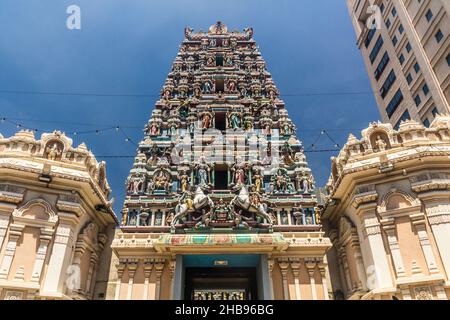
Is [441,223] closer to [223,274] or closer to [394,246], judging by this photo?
[394,246]

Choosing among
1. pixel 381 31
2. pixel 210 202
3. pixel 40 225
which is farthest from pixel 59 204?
pixel 381 31

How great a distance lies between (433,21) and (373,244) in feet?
88.5

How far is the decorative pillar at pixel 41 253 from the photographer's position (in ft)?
52.9

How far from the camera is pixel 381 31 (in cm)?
4259

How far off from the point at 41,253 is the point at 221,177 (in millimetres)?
11028

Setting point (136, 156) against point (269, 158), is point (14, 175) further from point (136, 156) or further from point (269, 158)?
point (269, 158)

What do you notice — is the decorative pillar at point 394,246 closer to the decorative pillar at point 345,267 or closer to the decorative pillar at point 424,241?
the decorative pillar at point 424,241

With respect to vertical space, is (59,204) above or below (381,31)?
below

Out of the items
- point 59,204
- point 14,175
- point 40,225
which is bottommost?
point 40,225

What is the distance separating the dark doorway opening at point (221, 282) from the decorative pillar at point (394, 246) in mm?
7363

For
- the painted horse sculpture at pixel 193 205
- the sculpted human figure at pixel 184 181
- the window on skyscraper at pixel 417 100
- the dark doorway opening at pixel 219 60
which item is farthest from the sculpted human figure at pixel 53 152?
the window on skyscraper at pixel 417 100

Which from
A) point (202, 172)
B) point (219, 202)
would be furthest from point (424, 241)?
point (202, 172)

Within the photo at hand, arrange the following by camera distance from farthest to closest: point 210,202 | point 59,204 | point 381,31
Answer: point 381,31, point 210,202, point 59,204

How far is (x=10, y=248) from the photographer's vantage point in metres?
16.2
